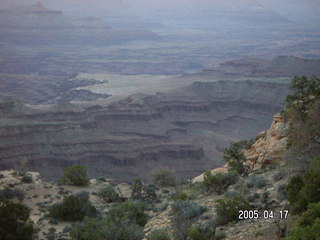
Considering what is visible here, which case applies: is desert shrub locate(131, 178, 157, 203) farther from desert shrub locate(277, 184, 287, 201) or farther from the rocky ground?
desert shrub locate(277, 184, 287, 201)

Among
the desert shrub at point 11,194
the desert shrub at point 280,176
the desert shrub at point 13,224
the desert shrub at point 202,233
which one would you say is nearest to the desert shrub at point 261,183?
the desert shrub at point 280,176

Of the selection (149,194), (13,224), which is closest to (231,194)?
(13,224)

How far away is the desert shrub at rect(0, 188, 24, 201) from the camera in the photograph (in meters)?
23.3

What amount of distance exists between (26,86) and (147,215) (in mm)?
84754

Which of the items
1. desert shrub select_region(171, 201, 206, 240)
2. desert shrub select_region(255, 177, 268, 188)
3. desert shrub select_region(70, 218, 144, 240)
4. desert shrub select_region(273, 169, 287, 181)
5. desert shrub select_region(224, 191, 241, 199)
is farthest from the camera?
desert shrub select_region(273, 169, 287, 181)

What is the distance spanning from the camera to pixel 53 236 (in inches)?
691

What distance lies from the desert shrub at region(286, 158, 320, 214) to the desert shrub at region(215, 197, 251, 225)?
4.59 feet

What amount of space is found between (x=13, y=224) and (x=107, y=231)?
2.92 m

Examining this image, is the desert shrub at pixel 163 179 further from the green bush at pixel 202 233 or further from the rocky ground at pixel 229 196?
the green bush at pixel 202 233

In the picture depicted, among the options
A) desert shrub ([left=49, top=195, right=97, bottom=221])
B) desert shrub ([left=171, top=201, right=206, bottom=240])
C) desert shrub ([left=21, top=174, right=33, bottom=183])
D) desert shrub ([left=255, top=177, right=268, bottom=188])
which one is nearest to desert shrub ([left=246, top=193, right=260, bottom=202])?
desert shrub ([left=171, top=201, right=206, bottom=240])

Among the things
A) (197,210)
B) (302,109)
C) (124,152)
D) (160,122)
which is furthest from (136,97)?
(197,210)

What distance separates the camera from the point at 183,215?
1448 cm

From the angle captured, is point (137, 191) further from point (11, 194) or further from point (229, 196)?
point (229, 196)

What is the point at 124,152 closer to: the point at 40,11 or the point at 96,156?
the point at 96,156
